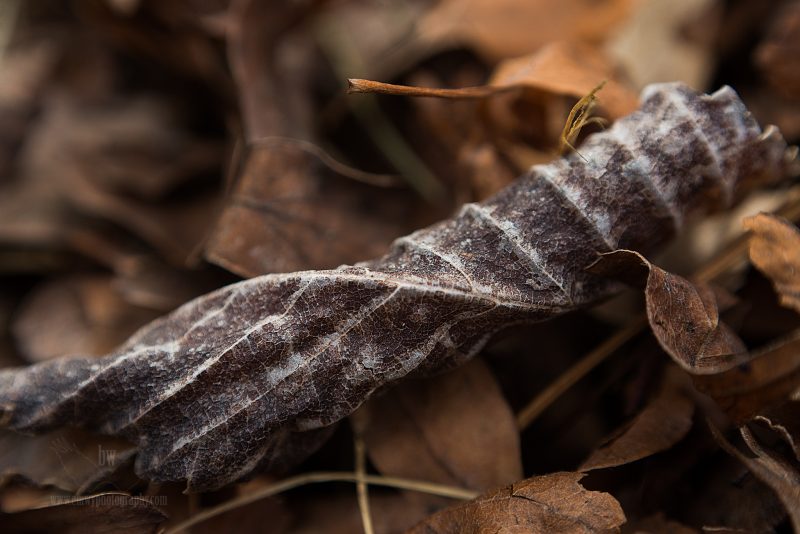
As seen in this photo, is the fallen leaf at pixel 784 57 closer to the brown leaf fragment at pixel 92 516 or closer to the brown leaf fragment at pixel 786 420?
the brown leaf fragment at pixel 786 420

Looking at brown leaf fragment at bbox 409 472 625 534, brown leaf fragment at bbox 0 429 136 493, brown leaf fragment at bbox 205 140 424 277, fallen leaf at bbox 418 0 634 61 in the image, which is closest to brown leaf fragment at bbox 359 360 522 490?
brown leaf fragment at bbox 409 472 625 534

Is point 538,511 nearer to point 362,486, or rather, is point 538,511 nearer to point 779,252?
point 362,486

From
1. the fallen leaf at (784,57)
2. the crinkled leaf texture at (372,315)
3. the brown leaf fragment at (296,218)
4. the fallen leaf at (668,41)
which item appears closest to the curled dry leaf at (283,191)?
the brown leaf fragment at (296,218)

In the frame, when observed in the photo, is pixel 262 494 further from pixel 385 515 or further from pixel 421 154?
pixel 421 154

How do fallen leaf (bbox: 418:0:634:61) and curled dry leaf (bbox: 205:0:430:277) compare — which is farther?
fallen leaf (bbox: 418:0:634:61)

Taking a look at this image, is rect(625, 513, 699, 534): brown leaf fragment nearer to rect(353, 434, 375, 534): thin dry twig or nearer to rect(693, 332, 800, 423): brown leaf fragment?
rect(693, 332, 800, 423): brown leaf fragment

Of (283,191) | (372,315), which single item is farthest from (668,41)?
(372,315)

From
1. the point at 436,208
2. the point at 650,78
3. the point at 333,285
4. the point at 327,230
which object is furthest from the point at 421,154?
the point at 333,285

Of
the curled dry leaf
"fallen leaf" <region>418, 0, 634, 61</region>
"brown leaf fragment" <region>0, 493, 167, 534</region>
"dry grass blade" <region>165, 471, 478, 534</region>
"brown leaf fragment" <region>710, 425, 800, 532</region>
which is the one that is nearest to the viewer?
"brown leaf fragment" <region>710, 425, 800, 532</region>
